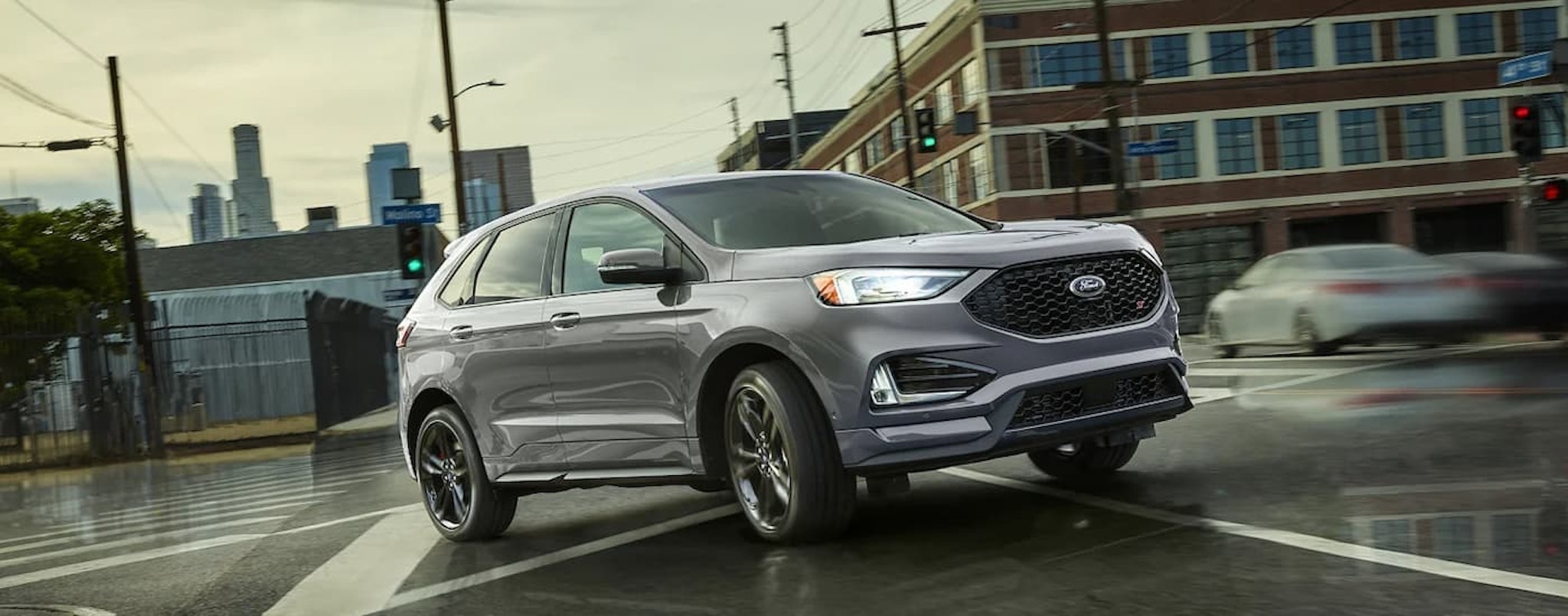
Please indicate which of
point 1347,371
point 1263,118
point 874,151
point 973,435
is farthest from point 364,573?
point 874,151

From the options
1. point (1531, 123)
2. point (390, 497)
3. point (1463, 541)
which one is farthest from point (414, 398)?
point (1531, 123)

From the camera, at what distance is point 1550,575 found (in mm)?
4539

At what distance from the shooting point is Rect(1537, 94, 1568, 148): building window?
50478 mm

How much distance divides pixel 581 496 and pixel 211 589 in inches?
116

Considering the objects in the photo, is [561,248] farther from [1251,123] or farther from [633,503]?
[1251,123]

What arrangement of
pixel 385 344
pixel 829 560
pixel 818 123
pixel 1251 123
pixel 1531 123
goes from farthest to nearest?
pixel 818 123
pixel 1251 123
pixel 385 344
pixel 1531 123
pixel 829 560

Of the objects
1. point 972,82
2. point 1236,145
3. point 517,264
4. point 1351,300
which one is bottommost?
point 1351,300

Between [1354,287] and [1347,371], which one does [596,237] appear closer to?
[1347,371]

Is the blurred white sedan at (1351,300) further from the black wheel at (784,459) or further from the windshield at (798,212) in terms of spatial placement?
the black wheel at (784,459)

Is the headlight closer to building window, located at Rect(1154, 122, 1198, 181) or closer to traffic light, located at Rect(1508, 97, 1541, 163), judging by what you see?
traffic light, located at Rect(1508, 97, 1541, 163)

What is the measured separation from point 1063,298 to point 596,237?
7.77 ft

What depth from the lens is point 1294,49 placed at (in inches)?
2005

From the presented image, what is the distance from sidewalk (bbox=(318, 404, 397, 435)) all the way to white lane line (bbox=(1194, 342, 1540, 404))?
17395mm

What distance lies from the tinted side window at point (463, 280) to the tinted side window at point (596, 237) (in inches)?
38.2
